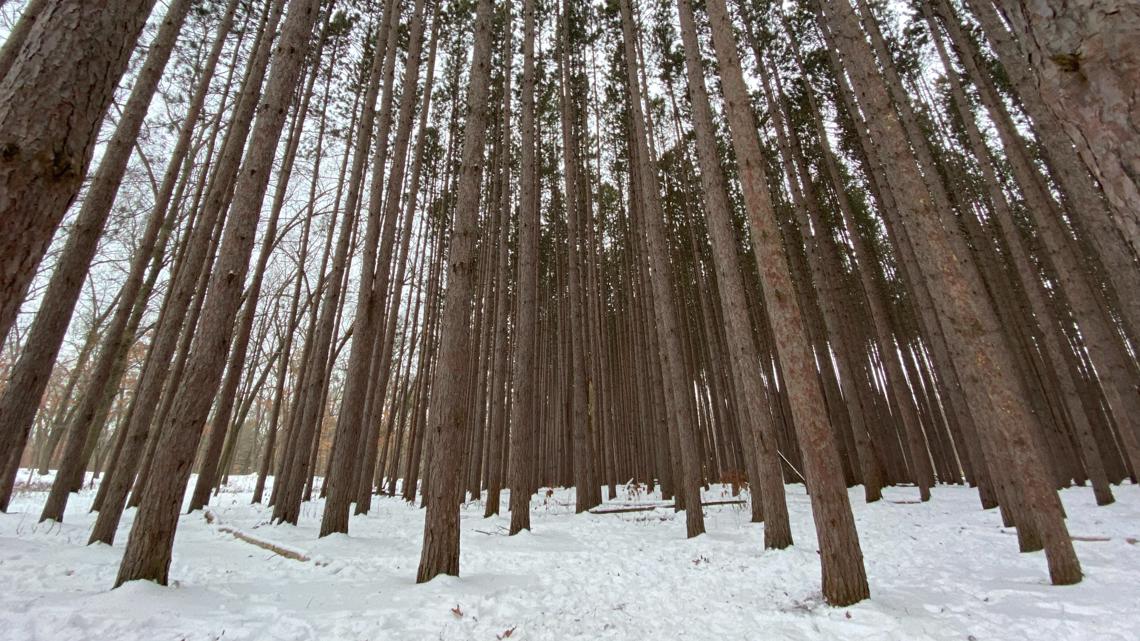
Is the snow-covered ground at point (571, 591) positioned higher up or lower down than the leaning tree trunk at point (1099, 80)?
lower down

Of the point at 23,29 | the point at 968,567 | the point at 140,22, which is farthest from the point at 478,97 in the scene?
the point at 968,567

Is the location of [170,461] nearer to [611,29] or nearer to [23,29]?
[23,29]

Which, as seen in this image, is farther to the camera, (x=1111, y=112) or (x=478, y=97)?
(x=478, y=97)

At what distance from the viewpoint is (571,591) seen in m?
4.26

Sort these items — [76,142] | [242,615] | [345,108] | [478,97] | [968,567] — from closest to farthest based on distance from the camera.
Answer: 1. [76,142]
2. [242,615]
3. [968,567]
4. [478,97]
5. [345,108]

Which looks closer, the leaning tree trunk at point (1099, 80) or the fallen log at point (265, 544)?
the leaning tree trunk at point (1099, 80)

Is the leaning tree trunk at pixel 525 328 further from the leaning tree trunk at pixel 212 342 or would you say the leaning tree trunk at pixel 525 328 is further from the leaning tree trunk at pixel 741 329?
the leaning tree trunk at pixel 212 342

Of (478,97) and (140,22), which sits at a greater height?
(478,97)

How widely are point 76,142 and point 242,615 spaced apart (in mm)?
3180

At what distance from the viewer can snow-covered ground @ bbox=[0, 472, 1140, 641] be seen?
2.99 metres

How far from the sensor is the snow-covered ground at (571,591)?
2.99m

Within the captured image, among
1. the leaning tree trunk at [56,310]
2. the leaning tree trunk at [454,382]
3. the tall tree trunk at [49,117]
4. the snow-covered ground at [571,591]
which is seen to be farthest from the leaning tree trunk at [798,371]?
the leaning tree trunk at [56,310]

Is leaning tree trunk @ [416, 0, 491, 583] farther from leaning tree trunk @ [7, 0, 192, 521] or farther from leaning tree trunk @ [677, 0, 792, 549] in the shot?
leaning tree trunk @ [7, 0, 192, 521]

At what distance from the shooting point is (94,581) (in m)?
3.76
